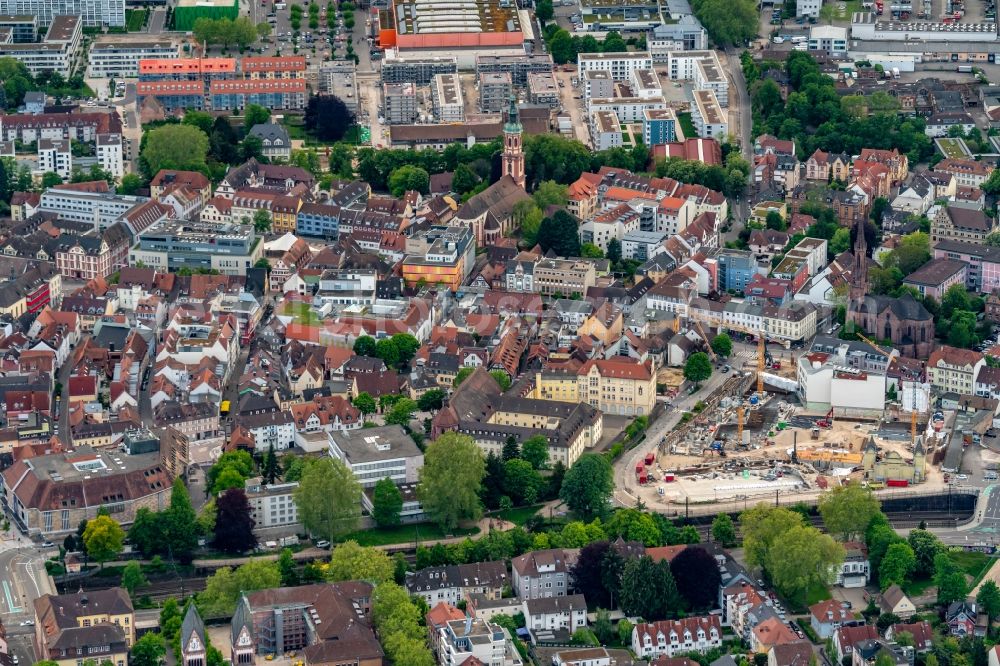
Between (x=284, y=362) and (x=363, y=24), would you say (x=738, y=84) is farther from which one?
(x=284, y=362)

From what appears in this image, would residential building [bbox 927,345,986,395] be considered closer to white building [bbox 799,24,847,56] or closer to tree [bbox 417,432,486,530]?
tree [bbox 417,432,486,530]

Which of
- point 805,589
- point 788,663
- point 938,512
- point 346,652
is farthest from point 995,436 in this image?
point 346,652

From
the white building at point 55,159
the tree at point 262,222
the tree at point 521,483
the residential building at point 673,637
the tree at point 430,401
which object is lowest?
the residential building at point 673,637

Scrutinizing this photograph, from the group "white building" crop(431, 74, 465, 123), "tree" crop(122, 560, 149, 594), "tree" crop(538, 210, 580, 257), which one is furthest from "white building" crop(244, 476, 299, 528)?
"white building" crop(431, 74, 465, 123)

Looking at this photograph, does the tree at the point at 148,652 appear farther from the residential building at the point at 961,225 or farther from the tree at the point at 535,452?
the residential building at the point at 961,225

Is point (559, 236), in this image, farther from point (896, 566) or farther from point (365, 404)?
point (896, 566)

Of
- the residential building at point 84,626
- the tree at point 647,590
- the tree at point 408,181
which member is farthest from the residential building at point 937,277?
the residential building at point 84,626
